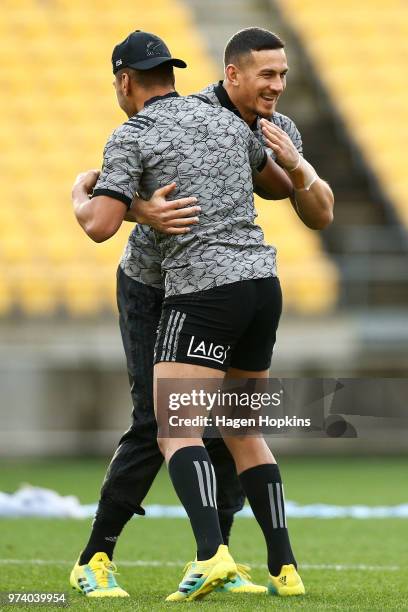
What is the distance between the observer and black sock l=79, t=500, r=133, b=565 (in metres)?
4.77

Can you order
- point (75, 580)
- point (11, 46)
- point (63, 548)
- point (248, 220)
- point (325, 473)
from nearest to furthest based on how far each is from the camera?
point (248, 220) → point (75, 580) → point (63, 548) → point (325, 473) → point (11, 46)

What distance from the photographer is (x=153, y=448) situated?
15.6ft

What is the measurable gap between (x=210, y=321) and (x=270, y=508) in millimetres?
739

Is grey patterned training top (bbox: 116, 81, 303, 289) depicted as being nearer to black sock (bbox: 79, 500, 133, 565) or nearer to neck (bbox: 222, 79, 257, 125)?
neck (bbox: 222, 79, 257, 125)

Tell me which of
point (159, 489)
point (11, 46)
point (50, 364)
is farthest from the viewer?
point (11, 46)

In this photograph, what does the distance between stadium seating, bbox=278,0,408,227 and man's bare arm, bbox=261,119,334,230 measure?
9.42 m

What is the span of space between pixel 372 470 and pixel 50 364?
10.7 feet

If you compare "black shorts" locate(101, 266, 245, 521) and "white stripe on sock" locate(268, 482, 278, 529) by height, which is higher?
"black shorts" locate(101, 266, 245, 521)

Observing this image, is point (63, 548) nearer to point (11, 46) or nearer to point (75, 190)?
point (75, 190)

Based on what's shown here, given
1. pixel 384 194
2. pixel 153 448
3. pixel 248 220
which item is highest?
pixel 384 194

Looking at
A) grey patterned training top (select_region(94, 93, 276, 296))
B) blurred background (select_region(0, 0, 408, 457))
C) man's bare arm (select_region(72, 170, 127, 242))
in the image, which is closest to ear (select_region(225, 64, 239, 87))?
grey patterned training top (select_region(94, 93, 276, 296))

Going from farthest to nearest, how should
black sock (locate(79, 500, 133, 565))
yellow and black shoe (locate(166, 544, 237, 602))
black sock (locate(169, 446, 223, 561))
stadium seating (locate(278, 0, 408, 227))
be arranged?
stadium seating (locate(278, 0, 408, 227)) < black sock (locate(79, 500, 133, 565)) < black sock (locate(169, 446, 223, 561)) < yellow and black shoe (locate(166, 544, 237, 602))

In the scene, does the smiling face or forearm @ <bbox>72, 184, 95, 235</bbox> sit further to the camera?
the smiling face

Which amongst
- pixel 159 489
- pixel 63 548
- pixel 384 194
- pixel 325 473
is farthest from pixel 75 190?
pixel 384 194
